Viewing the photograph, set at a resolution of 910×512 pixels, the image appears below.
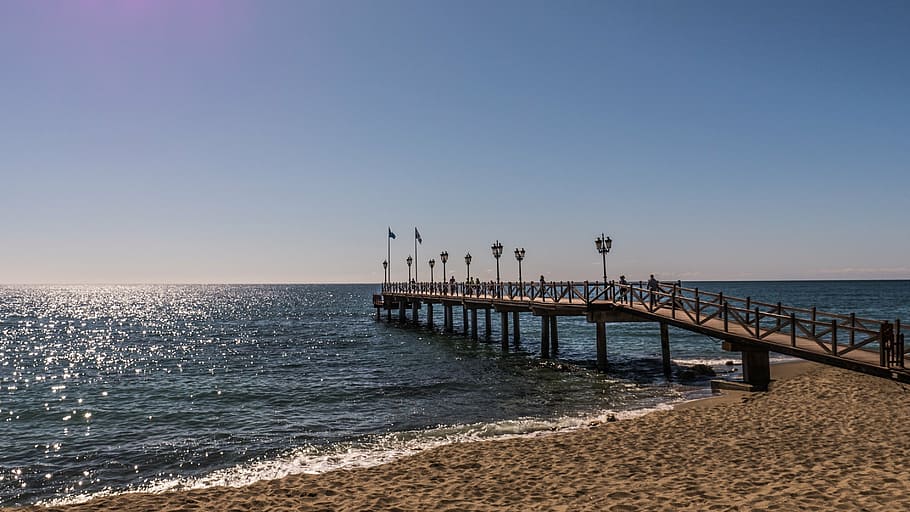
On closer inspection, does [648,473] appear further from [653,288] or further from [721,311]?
[653,288]

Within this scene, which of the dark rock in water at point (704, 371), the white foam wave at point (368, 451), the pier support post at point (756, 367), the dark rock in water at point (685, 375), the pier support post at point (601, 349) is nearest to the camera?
the white foam wave at point (368, 451)

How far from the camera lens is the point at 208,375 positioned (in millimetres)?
29438

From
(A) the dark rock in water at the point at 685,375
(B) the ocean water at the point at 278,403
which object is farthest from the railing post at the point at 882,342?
(A) the dark rock in water at the point at 685,375

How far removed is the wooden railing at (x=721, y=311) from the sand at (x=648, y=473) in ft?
6.16

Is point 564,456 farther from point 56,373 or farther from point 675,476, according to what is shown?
point 56,373

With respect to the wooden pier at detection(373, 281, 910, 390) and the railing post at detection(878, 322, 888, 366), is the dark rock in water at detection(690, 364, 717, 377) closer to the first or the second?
the wooden pier at detection(373, 281, 910, 390)

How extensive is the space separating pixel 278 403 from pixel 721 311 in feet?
54.1

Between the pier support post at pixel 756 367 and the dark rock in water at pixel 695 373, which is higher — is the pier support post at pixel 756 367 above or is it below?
above

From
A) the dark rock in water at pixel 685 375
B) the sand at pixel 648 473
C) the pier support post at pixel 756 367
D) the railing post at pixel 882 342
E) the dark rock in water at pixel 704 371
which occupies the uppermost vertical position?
the railing post at pixel 882 342

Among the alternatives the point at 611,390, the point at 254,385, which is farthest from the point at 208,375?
the point at 611,390

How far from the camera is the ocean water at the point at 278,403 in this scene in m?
14.2

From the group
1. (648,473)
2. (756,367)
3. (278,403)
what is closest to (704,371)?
Result: (756,367)

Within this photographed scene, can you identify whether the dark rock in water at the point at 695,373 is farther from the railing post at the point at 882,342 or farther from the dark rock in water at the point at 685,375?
the railing post at the point at 882,342

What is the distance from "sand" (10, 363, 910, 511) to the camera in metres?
9.09
